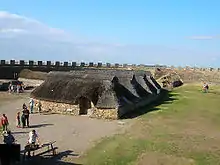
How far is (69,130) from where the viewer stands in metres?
21.8

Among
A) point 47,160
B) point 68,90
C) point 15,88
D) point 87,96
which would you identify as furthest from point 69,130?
point 15,88

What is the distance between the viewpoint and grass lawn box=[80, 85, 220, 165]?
1620 centimetres

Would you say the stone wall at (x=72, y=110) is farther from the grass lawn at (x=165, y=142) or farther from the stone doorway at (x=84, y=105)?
the grass lawn at (x=165, y=142)

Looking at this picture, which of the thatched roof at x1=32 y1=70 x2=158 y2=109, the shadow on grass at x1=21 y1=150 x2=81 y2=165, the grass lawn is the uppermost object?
the thatched roof at x1=32 y1=70 x2=158 y2=109

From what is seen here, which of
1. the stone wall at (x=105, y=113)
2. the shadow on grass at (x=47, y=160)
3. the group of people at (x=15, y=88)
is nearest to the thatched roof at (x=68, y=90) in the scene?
the stone wall at (x=105, y=113)

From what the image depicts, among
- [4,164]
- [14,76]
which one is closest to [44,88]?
[4,164]

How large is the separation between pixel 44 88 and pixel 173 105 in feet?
39.9

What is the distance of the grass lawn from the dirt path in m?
0.90

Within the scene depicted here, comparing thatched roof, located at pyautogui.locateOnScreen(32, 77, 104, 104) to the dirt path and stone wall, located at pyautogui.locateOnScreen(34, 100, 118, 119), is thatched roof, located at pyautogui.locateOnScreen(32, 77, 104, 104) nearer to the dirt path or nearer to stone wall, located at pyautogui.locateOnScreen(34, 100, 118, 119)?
stone wall, located at pyautogui.locateOnScreen(34, 100, 118, 119)

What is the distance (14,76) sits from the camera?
170ft

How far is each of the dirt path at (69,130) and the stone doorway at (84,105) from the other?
0.91 metres

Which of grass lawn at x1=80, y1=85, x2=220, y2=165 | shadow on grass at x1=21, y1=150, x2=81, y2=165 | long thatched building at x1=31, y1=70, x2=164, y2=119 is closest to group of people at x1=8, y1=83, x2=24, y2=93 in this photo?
long thatched building at x1=31, y1=70, x2=164, y2=119

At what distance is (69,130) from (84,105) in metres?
5.50

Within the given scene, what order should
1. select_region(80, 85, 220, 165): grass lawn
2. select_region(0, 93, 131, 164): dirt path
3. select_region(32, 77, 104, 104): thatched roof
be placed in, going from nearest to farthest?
1. select_region(80, 85, 220, 165): grass lawn
2. select_region(0, 93, 131, 164): dirt path
3. select_region(32, 77, 104, 104): thatched roof
